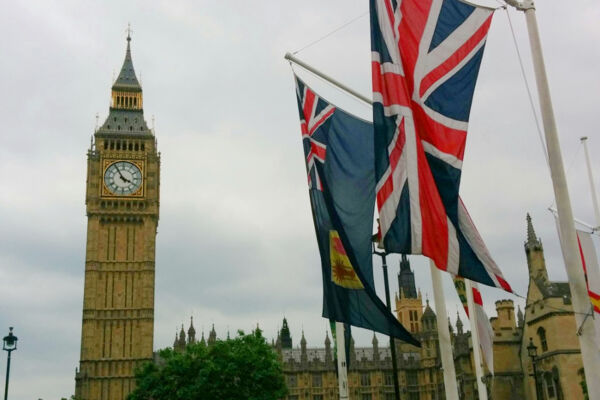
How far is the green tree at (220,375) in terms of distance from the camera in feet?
196

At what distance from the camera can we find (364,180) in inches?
712

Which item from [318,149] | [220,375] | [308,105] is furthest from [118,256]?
[318,149]

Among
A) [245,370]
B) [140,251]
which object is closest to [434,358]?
[140,251]

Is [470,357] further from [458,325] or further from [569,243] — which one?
[569,243]

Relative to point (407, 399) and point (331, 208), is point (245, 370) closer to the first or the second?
point (331, 208)

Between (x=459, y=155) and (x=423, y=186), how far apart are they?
919 mm

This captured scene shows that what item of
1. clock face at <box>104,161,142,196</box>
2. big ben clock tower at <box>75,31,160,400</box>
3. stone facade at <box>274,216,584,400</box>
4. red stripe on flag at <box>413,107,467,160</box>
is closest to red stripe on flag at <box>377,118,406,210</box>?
red stripe on flag at <box>413,107,467,160</box>

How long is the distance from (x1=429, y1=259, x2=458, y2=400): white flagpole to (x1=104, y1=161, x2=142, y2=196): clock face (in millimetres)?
84987

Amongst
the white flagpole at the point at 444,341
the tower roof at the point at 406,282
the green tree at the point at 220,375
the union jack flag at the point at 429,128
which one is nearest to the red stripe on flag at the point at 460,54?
the union jack flag at the point at 429,128

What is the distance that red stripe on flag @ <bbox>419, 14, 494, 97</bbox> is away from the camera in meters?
13.1

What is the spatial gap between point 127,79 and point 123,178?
1919 centimetres

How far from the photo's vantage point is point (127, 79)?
355 ft

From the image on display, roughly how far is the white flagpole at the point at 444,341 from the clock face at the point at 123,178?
279 ft

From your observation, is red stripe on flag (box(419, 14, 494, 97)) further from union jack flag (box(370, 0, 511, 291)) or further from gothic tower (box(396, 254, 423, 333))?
gothic tower (box(396, 254, 423, 333))
